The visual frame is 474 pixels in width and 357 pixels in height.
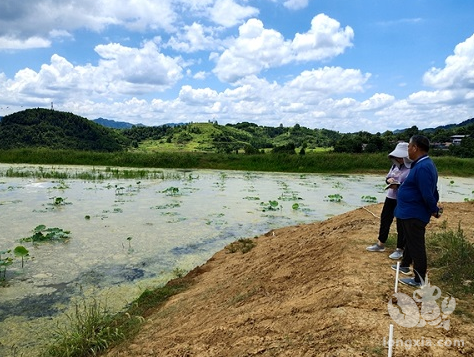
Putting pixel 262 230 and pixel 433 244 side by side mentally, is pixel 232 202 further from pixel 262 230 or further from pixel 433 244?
pixel 433 244

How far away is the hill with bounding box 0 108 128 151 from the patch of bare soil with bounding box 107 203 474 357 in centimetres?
4931

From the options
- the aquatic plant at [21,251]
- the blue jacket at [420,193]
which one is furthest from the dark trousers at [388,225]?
the aquatic plant at [21,251]

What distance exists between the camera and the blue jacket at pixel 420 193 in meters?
3.67

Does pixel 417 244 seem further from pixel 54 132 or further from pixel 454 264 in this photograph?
pixel 54 132

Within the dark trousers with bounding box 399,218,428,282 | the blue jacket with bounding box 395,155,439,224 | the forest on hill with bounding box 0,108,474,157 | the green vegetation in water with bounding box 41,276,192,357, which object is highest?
the forest on hill with bounding box 0,108,474,157

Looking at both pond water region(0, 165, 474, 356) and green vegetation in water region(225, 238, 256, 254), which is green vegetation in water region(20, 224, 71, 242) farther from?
green vegetation in water region(225, 238, 256, 254)

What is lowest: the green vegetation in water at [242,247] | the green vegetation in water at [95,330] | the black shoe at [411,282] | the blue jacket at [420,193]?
the green vegetation in water at [95,330]

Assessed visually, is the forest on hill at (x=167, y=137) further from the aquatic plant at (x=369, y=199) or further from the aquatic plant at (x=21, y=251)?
the aquatic plant at (x=21, y=251)

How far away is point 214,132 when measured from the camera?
62.7 metres

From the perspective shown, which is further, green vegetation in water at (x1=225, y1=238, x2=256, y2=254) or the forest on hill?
the forest on hill

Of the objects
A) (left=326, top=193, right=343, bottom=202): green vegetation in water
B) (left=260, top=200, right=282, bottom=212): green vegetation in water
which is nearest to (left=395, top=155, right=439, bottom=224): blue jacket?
(left=260, top=200, right=282, bottom=212): green vegetation in water

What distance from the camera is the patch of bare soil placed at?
261cm

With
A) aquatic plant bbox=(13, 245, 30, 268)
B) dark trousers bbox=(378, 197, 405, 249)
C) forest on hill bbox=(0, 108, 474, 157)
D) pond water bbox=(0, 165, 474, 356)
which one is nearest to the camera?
dark trousers bbox=(378, 197, 405, 249)

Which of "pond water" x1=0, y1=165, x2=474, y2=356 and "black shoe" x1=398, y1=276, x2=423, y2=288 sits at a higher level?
"black shoe" x1=398, y1=276, x2=423, y2=288
